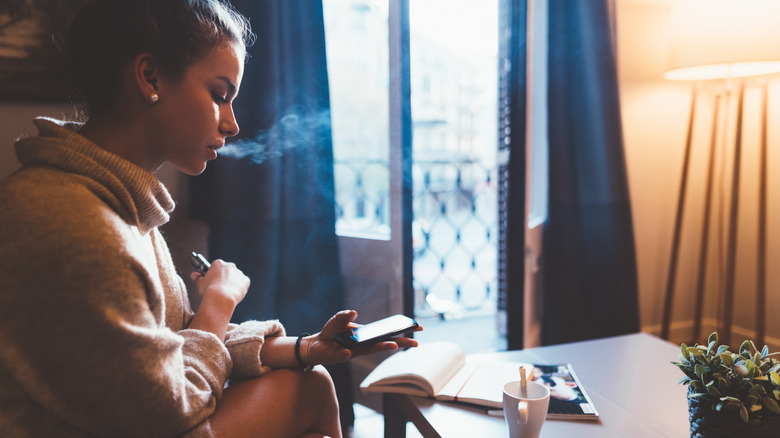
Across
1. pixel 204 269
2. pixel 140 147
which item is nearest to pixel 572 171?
pixel 204 269

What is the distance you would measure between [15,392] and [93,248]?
0.23 m

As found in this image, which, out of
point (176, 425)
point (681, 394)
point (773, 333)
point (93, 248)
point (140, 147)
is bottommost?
point (773, 333)

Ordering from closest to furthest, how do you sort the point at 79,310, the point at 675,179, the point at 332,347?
the point at 79,310 → the point at 332,347 → the point at 675,179

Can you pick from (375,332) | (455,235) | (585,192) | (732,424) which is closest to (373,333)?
(375,332)

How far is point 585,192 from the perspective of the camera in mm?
2135

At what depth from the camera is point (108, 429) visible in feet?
2.12

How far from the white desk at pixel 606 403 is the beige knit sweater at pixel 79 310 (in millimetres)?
425

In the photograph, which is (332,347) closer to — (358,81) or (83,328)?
(83,328)

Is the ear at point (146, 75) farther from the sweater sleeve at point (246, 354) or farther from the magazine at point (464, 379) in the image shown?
the magazine at point (464, 379)

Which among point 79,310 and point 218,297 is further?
point 218,297

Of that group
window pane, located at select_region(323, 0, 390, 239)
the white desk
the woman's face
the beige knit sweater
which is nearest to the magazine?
the white desk

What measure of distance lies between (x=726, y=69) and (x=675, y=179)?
55cm

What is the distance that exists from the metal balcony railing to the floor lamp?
4.08ft

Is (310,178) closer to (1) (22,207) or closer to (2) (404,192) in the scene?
(2) (404,192)
